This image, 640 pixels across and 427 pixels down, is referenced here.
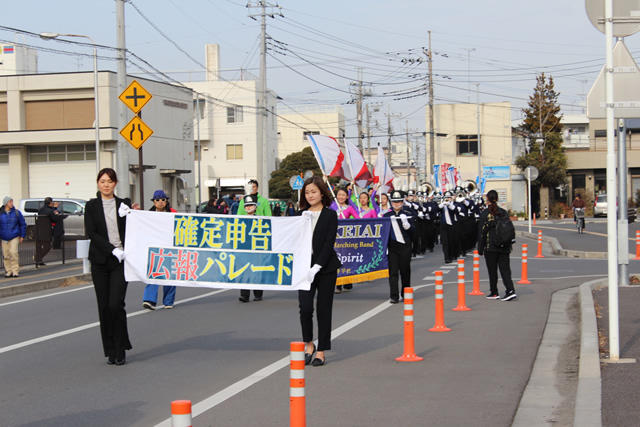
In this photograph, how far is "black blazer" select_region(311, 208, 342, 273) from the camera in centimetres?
886

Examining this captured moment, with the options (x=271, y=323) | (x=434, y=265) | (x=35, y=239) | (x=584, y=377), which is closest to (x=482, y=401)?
(x=584, y=377)

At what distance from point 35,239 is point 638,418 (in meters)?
20.6

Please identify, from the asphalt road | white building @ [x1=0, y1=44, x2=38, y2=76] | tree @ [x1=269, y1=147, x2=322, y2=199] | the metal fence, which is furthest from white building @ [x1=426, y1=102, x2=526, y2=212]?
the asphalt road

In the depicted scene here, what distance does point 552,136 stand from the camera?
72.1 metres

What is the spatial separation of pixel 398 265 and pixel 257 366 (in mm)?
6184

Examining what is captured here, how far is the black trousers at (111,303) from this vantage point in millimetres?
8906

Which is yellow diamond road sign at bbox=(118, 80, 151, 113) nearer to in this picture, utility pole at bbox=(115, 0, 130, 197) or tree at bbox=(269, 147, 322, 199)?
utility pole at bbox=(115, 0, 130, 197)

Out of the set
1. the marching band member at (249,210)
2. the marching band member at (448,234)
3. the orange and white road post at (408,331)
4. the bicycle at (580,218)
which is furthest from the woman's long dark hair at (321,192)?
the bicycle at (580,218)

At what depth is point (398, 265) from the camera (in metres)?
14.7

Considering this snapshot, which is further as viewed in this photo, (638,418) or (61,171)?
(61,171)

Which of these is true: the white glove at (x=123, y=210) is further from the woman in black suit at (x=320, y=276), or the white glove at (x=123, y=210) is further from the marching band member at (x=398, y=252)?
the marching band member at (x=398, y=252)

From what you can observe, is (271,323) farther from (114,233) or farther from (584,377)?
(584,377)

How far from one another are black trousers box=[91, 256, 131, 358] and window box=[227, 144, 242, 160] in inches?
2708

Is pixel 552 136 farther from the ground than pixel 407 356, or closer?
farther from the ground
